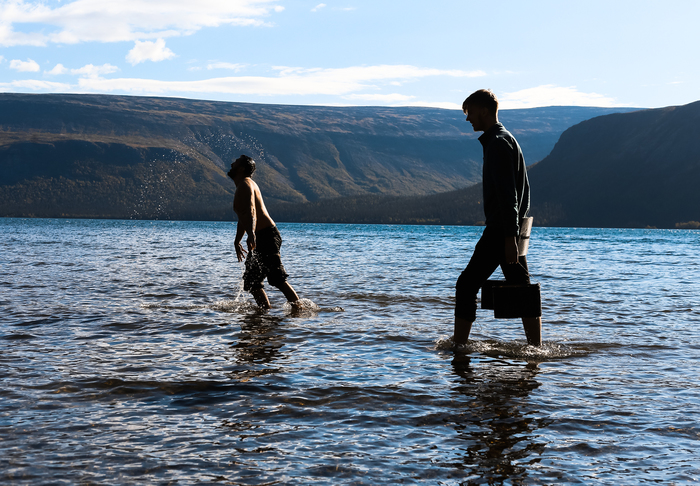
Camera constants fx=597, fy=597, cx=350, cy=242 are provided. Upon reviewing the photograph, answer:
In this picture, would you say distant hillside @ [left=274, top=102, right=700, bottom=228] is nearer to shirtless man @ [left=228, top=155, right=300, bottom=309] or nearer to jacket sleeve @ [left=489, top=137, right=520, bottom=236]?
shirtless man @ [left=228, top=155, right=300, bottom=309]

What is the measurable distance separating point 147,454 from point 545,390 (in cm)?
336

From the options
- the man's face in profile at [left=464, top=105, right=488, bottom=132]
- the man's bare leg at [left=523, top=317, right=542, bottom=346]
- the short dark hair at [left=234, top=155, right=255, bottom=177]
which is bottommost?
the man's bare leg at [left=523, top=317, right=542, bottom=346]

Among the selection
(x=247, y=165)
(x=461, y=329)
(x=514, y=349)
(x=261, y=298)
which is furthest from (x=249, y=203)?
(x=514, y=349)

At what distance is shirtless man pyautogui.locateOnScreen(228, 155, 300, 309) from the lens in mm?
9227

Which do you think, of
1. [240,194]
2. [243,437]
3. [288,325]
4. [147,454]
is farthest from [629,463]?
[240,194]

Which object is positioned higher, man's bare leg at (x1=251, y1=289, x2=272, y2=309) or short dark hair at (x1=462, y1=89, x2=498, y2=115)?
short dark hair at (x1=462, y1=89, x2=498, y2=115)

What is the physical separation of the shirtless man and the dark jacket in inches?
166

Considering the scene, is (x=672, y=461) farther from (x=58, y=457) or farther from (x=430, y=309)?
(x=430, y=309)

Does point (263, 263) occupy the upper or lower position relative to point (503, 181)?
lower

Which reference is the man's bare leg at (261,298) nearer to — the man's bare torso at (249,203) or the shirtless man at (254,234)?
the shirtless man at (254,234)

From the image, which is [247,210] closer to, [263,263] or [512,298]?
[263,263]

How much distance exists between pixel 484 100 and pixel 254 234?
4.31 meters

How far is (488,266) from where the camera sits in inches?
246

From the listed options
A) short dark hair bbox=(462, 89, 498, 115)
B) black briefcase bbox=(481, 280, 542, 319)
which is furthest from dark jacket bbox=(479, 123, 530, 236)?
black briefcase bbox=(481, 280, 542, 319)
